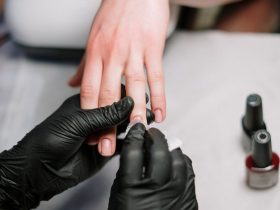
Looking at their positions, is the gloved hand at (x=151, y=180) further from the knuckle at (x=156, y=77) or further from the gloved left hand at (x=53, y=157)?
the knuckle at (x=156, y=77)

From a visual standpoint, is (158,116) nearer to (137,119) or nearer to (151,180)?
(137,119)

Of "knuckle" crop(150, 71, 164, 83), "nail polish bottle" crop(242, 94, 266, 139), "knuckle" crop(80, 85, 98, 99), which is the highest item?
"knuckle" crop(150, 71, 164, 83)

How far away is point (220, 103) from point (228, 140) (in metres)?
0.11

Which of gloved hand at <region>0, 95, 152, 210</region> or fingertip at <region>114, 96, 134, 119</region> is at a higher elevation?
fingertip at <region>114, 96, 134, 119</region>

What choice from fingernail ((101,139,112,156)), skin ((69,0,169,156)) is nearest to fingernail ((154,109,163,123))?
skin ((69,0,169,156))

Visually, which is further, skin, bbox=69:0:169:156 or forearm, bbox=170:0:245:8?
forearm, bbox=170:0:245:8

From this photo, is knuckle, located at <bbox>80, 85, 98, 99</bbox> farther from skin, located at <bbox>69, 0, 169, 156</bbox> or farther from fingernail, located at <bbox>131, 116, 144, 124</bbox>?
fingernail, located at <bbox>131, 116, 144, 124</bbox>

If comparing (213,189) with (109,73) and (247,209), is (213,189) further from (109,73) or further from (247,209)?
(109,73)

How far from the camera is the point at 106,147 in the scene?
90 cm

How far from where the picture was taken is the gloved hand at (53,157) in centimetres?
89

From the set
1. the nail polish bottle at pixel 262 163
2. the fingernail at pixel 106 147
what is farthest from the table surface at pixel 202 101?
the fingernail at pixel 106 147

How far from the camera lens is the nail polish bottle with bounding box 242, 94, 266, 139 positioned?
3.23 feet

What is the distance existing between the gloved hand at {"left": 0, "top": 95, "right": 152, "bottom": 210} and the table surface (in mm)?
73

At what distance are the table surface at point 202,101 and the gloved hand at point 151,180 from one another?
16cm
